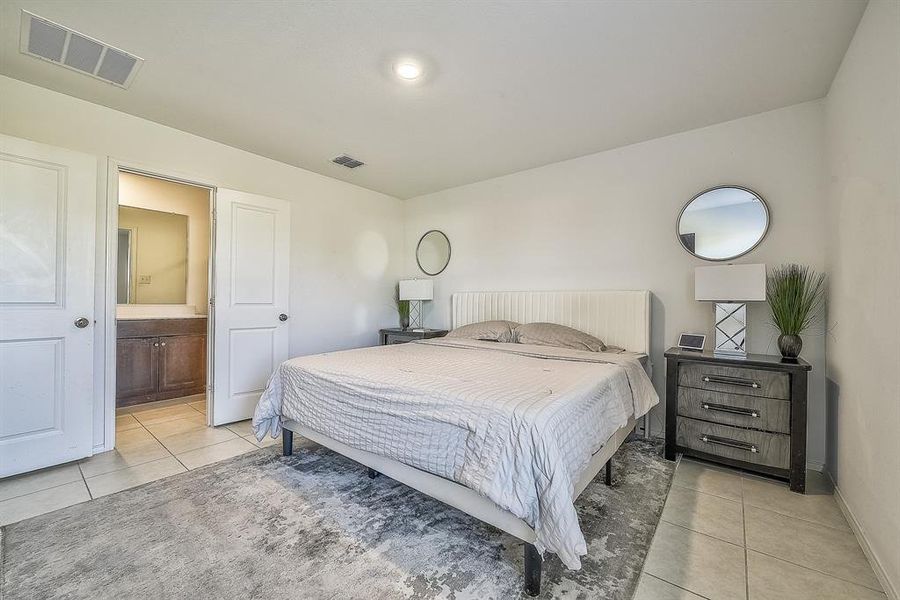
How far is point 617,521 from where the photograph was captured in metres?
1.86

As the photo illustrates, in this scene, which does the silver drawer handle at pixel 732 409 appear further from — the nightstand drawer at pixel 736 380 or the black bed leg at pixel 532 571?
the black bed leg at pixel 532 571

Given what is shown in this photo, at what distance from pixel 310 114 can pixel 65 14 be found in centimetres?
127

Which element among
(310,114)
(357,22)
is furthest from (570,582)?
(310,114)

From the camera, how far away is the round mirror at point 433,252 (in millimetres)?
4691

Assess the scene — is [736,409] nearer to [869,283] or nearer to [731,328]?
[731,328]

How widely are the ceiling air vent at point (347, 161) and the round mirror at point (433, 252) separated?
1.33m

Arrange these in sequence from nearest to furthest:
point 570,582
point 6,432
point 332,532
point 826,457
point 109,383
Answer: point 570,582 < point 332,532 < point 6,432 < point 826,457 < point 109,383

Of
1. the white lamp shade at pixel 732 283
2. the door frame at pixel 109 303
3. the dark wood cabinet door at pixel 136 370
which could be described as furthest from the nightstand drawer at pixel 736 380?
the dark wood cabinet door at pixel 136 370

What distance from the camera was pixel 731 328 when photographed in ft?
8.74

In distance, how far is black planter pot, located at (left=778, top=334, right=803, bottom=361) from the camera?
2330mm

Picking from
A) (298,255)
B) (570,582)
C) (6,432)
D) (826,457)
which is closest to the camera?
(570,582)

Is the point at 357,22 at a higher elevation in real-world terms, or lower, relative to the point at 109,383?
higher

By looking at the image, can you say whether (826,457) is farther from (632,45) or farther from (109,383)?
(109,383)

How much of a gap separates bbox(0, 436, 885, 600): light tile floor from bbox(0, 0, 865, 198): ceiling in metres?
2.48
